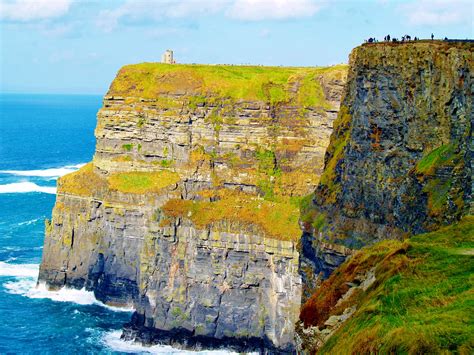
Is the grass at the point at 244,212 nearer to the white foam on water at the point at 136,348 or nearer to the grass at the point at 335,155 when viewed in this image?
the white foam on water at the point at 136,348

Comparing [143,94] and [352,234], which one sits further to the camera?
[143,94]

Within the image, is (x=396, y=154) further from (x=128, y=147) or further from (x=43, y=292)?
(x=43, y=292)

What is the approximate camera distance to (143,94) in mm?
79625

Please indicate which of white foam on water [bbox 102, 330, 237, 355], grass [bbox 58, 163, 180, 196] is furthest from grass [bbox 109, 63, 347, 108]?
white foam on water [bbox 102, 330, 237, 355]

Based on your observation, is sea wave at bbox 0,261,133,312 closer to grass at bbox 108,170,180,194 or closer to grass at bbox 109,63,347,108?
grass at bbox 108,170,180,194

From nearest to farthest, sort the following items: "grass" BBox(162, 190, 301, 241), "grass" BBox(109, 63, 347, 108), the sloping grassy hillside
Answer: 1. the sloping grassy hillside
2. "grass" BBox(162, 190, 301, 241)
3. "grass" BBox(109, 63, 347, 108)

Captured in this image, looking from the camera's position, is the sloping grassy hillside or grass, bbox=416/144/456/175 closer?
the sloping grassy hillside

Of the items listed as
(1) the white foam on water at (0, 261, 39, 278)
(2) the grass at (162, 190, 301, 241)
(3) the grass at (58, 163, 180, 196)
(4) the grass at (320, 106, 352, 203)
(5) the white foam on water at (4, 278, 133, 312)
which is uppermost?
(4) the grass at (320, 106, 352, 203)

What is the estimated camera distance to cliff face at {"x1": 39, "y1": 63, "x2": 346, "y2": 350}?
6662cm

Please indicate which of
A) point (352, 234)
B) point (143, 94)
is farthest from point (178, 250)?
point (352, 234)

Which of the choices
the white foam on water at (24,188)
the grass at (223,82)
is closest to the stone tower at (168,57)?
the grass at (223,82)

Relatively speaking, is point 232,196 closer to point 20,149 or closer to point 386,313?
point 386,313

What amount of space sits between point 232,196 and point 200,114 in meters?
8.81

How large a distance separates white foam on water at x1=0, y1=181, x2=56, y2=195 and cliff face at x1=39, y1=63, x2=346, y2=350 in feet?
145
